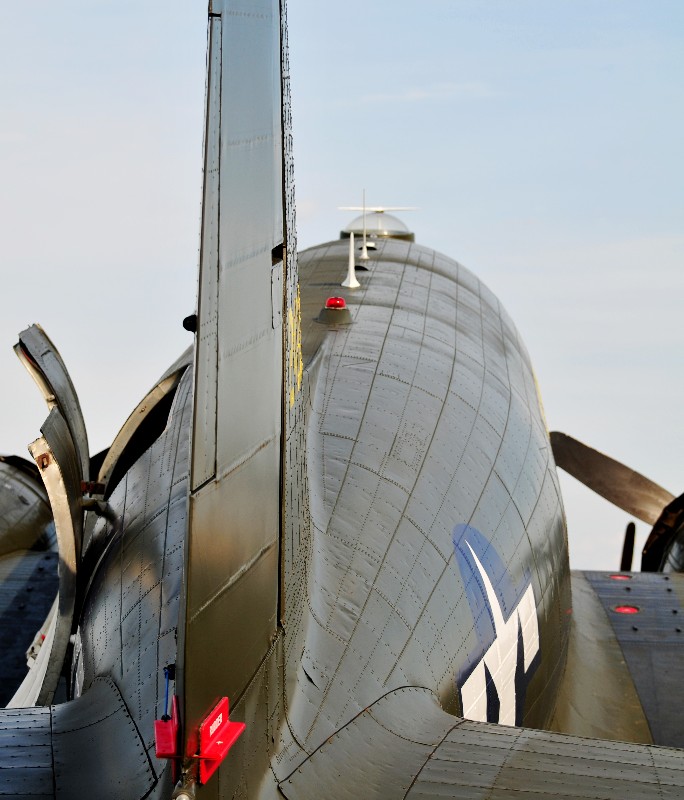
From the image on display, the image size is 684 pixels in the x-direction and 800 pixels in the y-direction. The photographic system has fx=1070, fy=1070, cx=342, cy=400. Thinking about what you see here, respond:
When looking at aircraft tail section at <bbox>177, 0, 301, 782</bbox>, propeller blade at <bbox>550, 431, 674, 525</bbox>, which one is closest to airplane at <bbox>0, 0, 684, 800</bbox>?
aircraft tail section at <bbox>177, 0, 301, 782</bbox>

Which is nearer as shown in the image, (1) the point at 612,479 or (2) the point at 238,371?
(2) the point at 238,371

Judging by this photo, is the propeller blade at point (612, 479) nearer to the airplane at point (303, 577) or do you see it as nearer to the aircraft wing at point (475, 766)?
the airplane at point (303, 577)

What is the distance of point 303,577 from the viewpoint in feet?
23.6

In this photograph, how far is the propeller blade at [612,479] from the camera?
59.3 ft

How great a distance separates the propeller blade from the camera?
59.3 feet

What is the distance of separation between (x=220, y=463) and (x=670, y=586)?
10.9 m

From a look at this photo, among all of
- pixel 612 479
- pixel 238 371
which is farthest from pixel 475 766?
pixel 612 479

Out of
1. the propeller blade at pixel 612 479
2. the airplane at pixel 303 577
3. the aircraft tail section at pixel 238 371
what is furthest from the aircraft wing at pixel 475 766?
the propeller blade at pixel 612 479

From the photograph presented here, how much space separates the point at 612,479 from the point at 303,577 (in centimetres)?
1240

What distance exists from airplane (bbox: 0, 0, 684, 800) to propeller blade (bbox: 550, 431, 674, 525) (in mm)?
3337

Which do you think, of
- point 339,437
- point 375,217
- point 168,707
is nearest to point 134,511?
point 339,437

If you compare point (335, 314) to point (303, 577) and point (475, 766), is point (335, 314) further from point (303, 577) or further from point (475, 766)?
point (475, 766)

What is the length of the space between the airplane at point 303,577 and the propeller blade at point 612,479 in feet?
10.9

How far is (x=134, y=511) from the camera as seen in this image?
966cm
